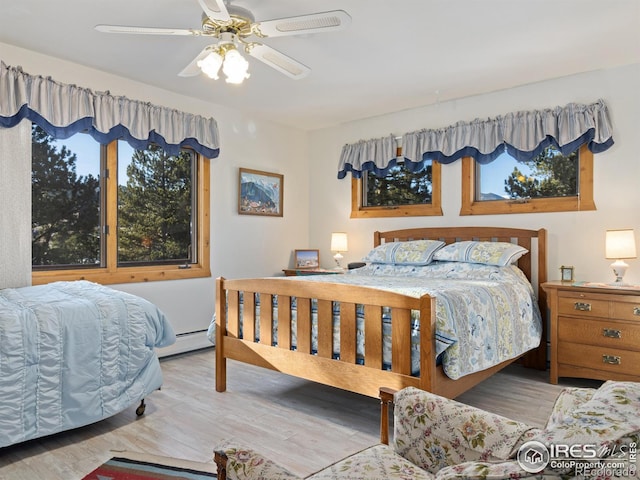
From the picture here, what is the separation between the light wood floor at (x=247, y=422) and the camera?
7.27ft

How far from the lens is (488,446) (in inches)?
44.7

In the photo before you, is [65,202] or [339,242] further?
[339,242]

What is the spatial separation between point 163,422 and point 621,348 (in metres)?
3.06

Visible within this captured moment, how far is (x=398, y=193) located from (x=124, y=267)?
9.20 ft

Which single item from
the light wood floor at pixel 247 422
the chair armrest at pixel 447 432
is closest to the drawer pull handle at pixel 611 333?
the light wood floor at pixel 247 422

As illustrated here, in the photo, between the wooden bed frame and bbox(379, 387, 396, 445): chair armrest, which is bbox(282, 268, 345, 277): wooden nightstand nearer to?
the wooden bed frame

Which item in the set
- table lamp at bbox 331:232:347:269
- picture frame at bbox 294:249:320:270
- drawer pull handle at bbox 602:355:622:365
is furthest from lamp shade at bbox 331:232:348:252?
drawer pull handle at bbox 602:355:622:365

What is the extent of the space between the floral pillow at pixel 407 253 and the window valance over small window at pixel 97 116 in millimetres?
1867

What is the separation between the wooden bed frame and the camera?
7.44 ft

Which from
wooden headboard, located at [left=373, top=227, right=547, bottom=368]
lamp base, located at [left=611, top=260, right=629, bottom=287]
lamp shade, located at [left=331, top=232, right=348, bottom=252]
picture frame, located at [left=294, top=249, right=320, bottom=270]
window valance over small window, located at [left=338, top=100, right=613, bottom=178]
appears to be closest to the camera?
lamp base, located at [left=611, top=260, right=629, bottom=287]

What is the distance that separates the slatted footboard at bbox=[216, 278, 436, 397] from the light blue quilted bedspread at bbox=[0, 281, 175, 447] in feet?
1.72

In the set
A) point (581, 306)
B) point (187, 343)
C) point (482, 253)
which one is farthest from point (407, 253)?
point (187, 343)

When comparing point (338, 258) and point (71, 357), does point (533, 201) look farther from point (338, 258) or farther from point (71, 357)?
point (71, 357)

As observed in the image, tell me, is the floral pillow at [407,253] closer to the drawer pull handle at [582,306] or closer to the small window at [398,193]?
the small window at [398,193]
